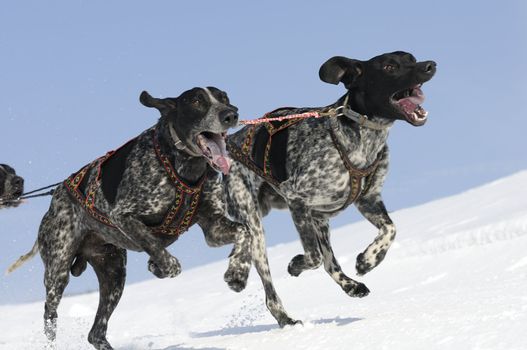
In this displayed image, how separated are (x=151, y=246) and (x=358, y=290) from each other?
176 centimetres

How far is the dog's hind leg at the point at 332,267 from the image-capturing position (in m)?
7.62

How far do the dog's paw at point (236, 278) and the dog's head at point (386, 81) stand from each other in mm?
1845

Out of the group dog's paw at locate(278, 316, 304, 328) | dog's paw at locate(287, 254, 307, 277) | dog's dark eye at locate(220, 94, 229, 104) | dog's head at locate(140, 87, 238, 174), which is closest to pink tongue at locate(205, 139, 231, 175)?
dog's head at locate(140, 87, 238, 174)

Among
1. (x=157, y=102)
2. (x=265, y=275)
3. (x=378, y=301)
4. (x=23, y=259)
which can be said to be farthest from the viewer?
(x=378, y=301)

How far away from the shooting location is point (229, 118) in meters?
6.81

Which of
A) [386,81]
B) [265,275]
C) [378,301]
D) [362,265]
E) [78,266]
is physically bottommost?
[378,301]

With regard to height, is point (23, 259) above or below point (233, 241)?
below

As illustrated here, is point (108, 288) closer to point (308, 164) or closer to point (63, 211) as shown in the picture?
point (63, 211)

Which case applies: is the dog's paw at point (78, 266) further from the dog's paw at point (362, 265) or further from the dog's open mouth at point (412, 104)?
the dog's open mouth at point (412, 104)

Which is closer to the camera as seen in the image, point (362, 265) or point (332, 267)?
point (362, 265)

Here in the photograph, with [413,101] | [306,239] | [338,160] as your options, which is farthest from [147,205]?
[413,101]

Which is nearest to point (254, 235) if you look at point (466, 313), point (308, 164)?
point (308, 164)

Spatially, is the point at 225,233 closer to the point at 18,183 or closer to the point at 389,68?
the point at 389,68

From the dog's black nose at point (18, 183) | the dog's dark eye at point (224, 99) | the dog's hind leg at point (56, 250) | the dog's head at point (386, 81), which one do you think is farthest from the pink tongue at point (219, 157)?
the dog's black nose at point (18, 183)
